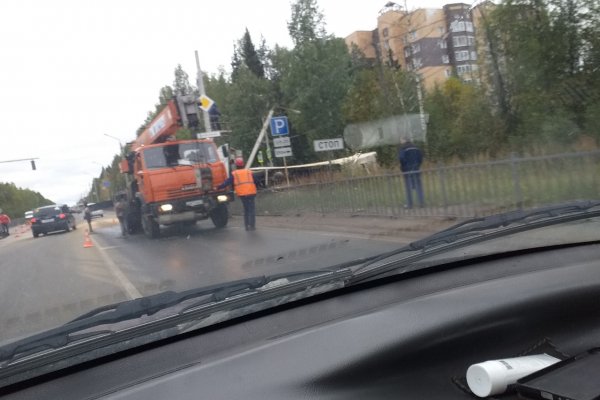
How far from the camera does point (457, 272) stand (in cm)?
372

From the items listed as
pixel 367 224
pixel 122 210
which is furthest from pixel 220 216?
pixel 367 224

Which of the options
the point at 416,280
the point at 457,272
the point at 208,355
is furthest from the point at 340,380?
the point at 457,272

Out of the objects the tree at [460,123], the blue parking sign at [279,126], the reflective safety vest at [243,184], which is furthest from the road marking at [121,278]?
the tree at [460,123]

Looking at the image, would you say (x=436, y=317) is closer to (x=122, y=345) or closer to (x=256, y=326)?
(x=256, y=326)

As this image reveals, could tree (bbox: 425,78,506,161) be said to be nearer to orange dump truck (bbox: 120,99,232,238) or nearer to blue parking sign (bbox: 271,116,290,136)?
blue parking sign (bbox: 271,116,290,136)

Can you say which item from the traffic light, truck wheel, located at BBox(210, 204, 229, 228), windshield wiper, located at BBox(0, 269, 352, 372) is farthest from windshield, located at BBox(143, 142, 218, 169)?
windshield wiper, located at BBox(0, 269, 352, 372)

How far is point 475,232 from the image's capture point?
406 cm

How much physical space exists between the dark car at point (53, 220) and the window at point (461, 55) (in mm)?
9808

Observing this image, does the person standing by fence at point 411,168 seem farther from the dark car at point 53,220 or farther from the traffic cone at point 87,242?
the dark car at point 53,220

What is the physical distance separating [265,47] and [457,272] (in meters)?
7.95

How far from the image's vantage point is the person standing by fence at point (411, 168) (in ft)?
41.9

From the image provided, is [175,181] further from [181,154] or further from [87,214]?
[87,214]

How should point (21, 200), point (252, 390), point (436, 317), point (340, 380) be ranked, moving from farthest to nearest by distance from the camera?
point (21, 200) < point (436, 317) < point (340, 380) < point (252, 390)

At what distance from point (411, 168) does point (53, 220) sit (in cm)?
942
